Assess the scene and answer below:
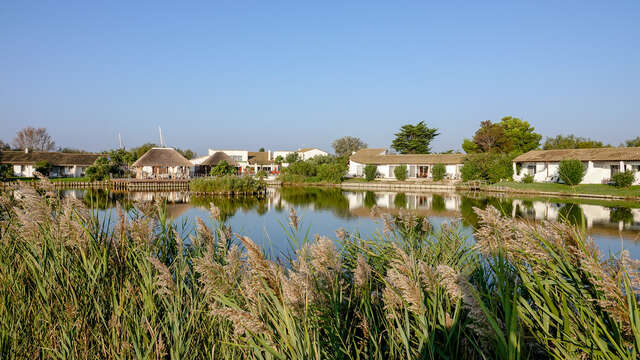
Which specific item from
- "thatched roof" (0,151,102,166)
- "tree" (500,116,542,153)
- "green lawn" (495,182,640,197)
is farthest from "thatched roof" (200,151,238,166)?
"tree" (500,116,542,153)

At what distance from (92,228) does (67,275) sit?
753 mm

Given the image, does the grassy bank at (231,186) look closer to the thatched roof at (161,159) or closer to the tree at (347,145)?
the thatched roof at (161,159)

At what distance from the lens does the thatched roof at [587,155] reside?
34344 mm

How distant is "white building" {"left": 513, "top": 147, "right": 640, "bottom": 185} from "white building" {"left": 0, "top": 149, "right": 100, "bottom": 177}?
199 ft

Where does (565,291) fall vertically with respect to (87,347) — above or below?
above

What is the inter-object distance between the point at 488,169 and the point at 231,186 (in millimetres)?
26700

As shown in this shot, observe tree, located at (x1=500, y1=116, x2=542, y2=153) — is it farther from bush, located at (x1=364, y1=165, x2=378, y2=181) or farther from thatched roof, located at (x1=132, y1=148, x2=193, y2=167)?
thatched roof, located at (x1=132, y1=148, x2=193, y2=167)

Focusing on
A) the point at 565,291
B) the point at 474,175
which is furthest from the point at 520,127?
the point at 565,291

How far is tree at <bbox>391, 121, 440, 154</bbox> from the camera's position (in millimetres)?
67625

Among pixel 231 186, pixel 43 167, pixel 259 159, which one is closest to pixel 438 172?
pixel 231 186

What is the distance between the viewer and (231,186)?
36.2 metres

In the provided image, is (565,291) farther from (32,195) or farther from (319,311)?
(32,195)

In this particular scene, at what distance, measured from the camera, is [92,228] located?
133 inches

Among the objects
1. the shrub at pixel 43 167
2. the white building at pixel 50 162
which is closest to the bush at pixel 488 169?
the shrub at pixel 43 167
